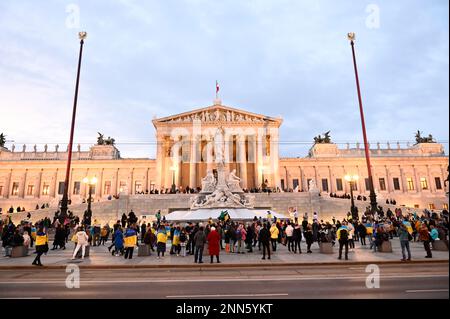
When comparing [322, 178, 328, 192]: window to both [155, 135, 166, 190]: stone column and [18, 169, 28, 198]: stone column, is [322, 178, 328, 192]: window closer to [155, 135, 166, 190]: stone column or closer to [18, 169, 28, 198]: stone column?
[155, 135, 166, 190]: stone column

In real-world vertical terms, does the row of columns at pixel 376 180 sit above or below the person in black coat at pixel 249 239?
above

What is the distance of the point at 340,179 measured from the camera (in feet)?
198

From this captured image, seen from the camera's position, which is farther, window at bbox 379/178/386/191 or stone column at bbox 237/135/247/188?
window at bbox 379/178/386/191

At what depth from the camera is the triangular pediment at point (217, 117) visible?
53750 millimetres

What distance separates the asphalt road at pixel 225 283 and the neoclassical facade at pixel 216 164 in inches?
1538

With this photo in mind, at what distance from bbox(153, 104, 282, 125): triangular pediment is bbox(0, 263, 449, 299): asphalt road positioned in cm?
4436

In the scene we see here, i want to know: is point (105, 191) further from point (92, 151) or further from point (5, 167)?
point (5, 167)

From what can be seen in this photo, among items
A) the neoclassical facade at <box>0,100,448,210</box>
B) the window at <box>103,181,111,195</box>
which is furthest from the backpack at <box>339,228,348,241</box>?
the window at <box>103,181,111,195</box>

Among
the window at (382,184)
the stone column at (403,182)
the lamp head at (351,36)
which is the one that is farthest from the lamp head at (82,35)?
the stone column at (403,182)

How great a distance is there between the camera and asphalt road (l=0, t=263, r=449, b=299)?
21.6 ft

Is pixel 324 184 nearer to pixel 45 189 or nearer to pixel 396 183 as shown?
pixel 396 183

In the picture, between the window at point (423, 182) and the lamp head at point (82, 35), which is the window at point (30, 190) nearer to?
the lamp head at point (82, 35)

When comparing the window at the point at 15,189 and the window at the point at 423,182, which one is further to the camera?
the window at the point at 423,182
